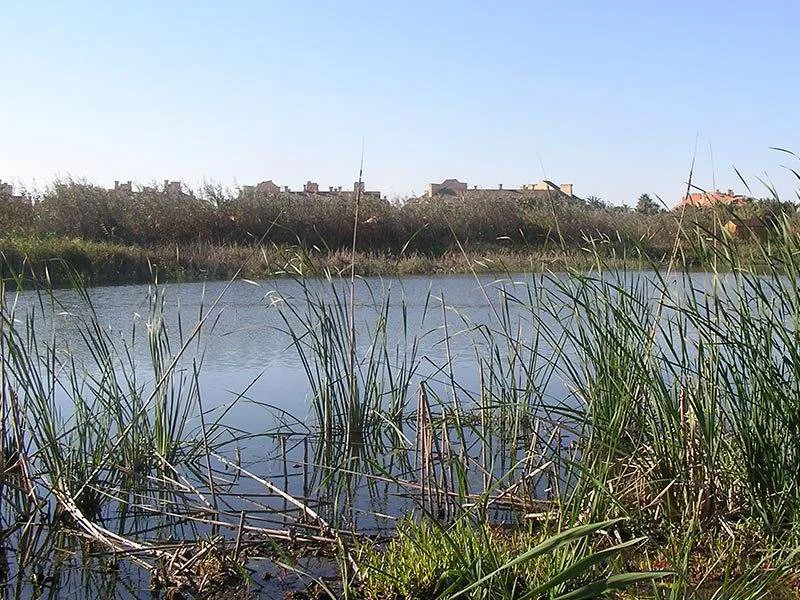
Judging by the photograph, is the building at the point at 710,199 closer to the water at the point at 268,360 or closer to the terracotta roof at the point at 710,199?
the terracotta roof at the point at 710,199

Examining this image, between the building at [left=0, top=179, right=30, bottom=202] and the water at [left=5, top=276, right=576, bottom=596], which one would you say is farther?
the building at [left=0, top=179, right=30, bottom=202]

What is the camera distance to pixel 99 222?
48.1 ft

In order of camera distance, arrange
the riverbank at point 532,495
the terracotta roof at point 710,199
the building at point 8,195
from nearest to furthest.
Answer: the riverbank at point 532,495 → the terracotta roof at point 710,199 → the building at point 8,195

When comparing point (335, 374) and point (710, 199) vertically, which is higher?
point (710, 199)

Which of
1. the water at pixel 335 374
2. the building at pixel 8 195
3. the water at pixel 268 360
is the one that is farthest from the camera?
the building at pixel 8 195

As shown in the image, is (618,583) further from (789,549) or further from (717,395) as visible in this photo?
(717,395)

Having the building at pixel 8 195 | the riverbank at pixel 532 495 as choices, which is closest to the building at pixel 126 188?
the building at pixel 8 195

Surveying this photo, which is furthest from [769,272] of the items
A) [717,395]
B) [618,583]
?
[618,583]

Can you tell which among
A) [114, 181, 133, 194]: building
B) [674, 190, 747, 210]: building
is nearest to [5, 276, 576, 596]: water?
[674, 190, 747, 210]: building

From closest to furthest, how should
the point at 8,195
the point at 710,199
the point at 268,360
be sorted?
the point at 710,199, the point at 268,360, the point at 8,195

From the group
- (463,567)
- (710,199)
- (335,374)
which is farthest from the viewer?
(335,374)

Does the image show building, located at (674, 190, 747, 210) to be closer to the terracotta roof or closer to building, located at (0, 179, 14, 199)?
the terracotta roof

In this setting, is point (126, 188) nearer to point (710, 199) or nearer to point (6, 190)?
point (6, 190)

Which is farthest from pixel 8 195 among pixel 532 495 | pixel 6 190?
pixel 532 495
